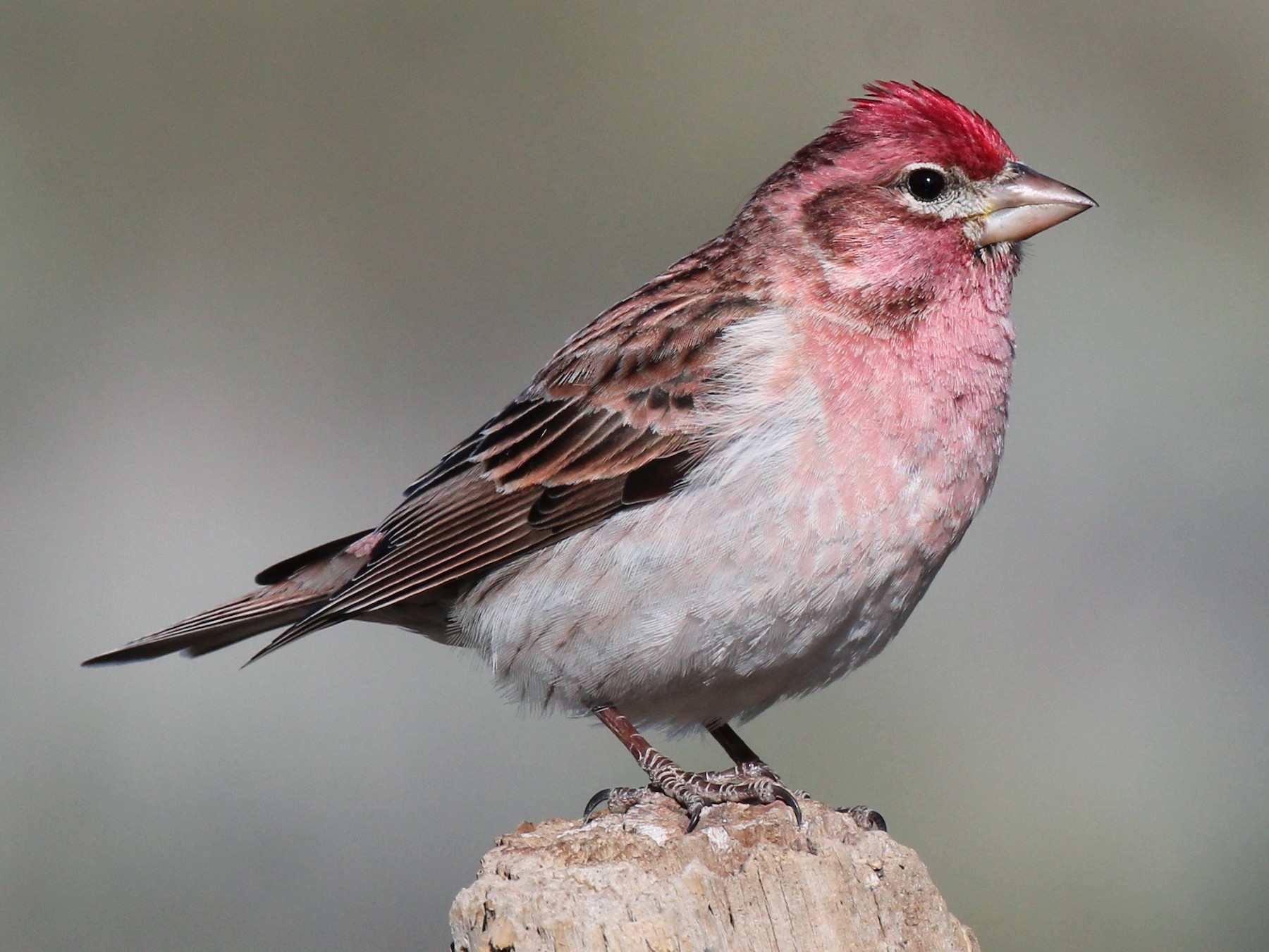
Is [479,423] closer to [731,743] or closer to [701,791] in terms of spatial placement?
[731,743]

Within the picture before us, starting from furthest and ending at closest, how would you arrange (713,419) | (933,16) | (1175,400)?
(933,16), (1175,400), (713,419)

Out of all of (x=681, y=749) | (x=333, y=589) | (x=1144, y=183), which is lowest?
(x=681, y=749)

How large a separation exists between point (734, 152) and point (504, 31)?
1.95 m

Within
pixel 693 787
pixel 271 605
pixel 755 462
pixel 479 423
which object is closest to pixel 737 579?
pixel 755 462

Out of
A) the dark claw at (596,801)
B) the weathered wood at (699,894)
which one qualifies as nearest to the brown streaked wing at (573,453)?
the dark claw at (596,801)

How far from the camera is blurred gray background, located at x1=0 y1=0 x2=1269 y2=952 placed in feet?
26.5

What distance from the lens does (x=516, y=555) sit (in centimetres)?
551

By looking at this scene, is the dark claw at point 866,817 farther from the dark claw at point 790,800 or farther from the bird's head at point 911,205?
the bird's head at point 911,205

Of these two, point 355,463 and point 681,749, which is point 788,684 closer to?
point 681,749

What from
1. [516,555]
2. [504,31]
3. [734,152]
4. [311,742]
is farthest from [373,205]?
[516,555]

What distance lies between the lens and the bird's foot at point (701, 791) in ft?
15.6

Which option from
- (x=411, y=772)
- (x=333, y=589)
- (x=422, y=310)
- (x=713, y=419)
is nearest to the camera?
(x=713, y=419)

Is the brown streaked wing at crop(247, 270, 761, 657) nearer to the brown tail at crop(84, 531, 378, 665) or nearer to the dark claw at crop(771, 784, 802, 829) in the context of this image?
the brown tail at crop(84, 531, 378, 665)

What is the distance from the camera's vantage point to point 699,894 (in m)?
3.68
